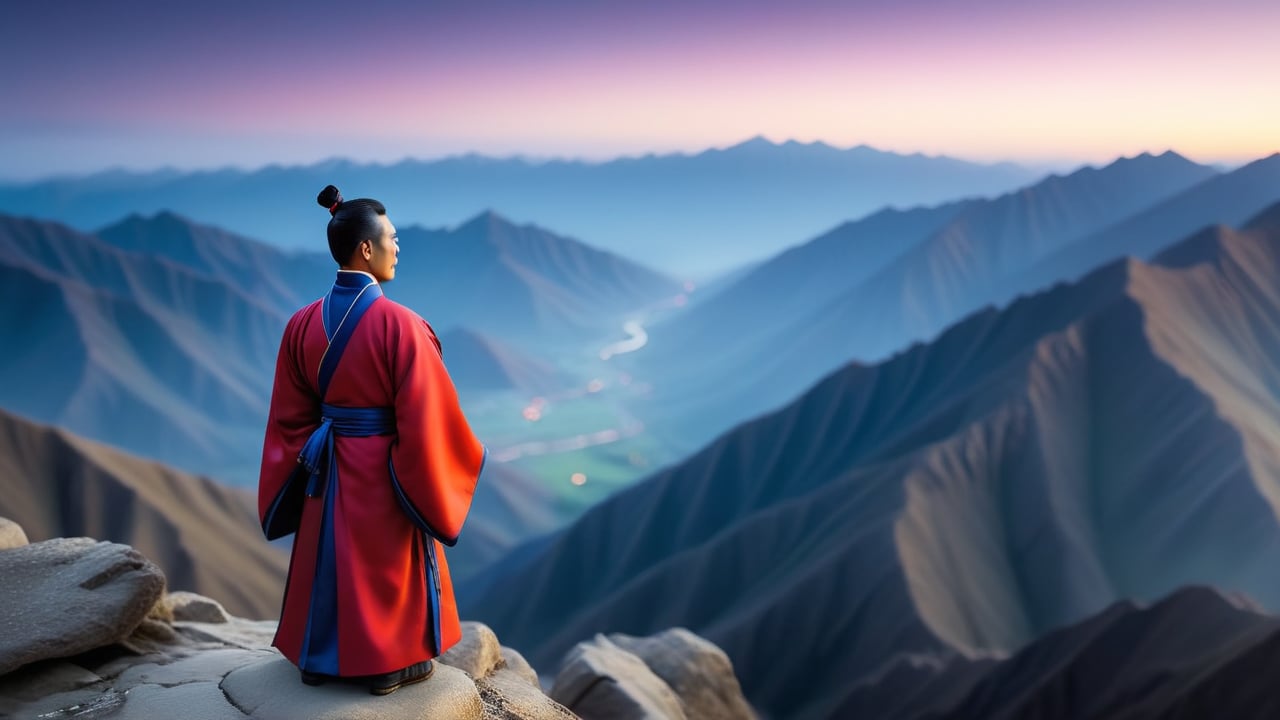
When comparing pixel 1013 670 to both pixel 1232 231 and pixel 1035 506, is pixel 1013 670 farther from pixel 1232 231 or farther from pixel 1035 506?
pixel 1232 231

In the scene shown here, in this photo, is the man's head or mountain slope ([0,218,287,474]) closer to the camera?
the man's head

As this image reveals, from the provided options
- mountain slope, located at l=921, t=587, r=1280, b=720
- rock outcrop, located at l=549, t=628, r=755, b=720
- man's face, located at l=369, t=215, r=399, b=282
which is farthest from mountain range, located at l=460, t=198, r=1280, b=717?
man's face, located at l=369, t=215, r=399, b=282

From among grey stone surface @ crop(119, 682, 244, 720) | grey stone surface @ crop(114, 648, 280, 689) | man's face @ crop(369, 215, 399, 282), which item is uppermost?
man's face @ crop(369, 215, 399, 282)

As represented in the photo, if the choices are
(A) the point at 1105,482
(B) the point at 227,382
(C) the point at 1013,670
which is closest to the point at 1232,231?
(A) the point at 1105,482

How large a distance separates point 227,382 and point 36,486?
130m

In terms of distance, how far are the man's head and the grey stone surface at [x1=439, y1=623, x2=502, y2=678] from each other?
4.32 m

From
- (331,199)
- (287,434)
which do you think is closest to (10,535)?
(287,434)

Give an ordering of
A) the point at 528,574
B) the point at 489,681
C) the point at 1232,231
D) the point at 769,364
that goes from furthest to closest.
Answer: the point at 769,364
the point at 1232,231
the point at 528,574
the point at 489,681

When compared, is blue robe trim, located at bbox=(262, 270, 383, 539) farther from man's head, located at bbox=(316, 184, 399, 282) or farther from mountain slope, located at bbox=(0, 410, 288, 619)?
mountain slope, located at bbox=(0, 410, 288, 619)

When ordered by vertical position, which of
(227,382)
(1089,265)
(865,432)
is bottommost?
(227,382)

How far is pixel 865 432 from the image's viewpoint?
76.3m

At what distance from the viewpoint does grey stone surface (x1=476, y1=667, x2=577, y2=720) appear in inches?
318

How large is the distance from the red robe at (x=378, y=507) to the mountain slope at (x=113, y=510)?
54.0m

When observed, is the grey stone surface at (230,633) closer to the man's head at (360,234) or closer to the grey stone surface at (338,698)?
the grey stone surface at (338,698)
